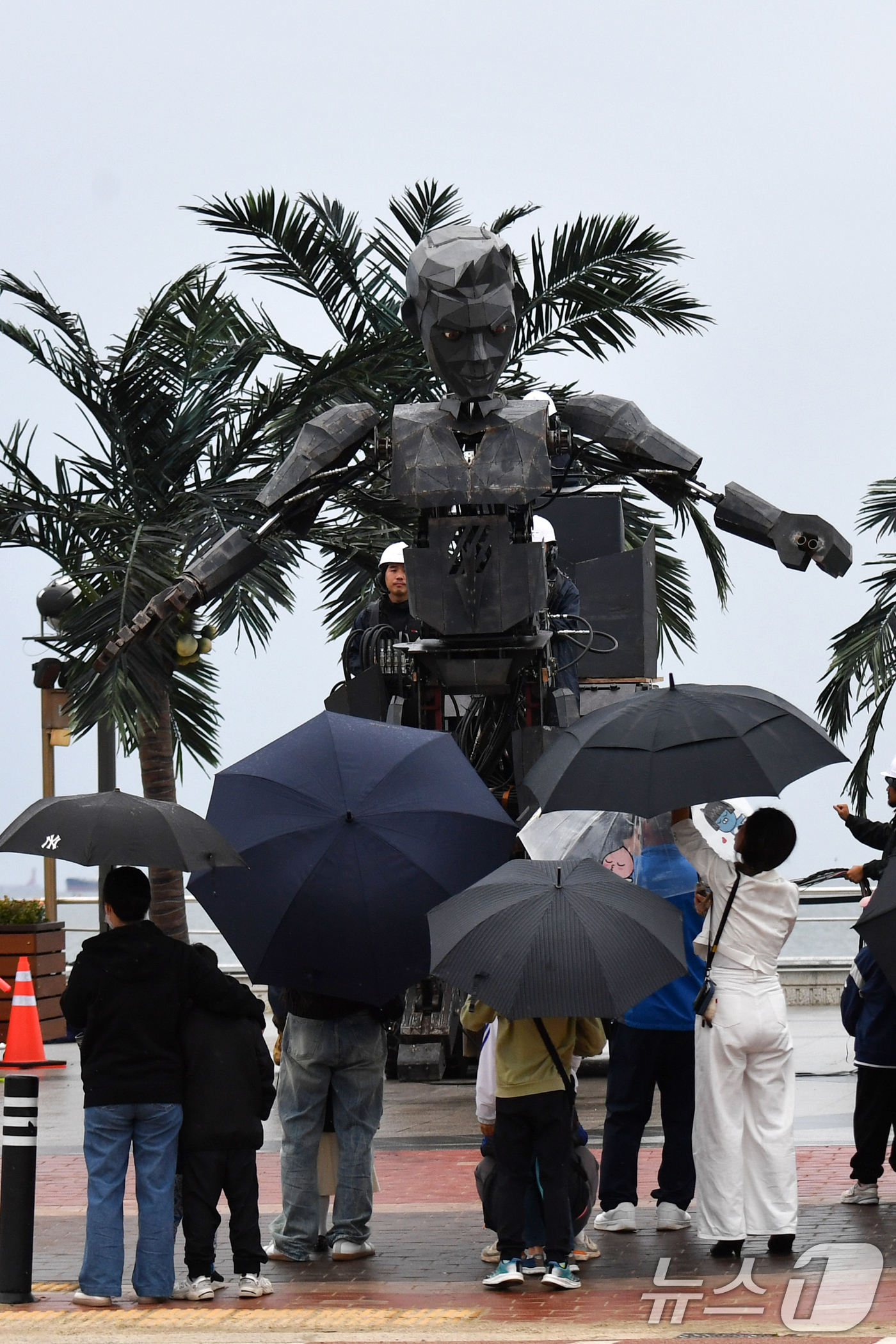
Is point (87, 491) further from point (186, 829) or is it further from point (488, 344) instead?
point (186, 829)

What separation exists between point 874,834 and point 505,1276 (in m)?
2.96

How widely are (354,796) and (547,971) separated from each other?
1.11m

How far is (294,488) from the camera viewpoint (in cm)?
986

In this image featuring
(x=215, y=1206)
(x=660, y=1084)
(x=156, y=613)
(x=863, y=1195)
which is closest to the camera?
(x=215, y=1206)

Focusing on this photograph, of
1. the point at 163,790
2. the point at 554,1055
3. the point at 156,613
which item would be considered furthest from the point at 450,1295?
the point at 163,790

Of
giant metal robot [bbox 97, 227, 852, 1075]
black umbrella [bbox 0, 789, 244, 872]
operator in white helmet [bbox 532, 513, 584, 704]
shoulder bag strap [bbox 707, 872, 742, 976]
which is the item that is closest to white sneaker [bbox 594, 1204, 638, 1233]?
shoulder bag strap [bbox 707, 872, 742, 976]

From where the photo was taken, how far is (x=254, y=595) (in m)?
17.5

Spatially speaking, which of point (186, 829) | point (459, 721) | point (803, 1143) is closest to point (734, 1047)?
point (186, 829)

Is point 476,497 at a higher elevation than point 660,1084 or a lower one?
higher

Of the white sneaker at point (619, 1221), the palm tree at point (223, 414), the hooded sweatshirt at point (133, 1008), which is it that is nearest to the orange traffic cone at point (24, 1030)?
the palm tree at point (223, 414)

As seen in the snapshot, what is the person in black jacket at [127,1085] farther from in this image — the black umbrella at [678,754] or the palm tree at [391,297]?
the palm tree at [391,297]

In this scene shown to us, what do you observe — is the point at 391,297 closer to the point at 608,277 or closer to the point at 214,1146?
the point at 608,277

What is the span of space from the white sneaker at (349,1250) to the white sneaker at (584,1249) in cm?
85

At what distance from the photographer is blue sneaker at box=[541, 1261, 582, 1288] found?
655cm
